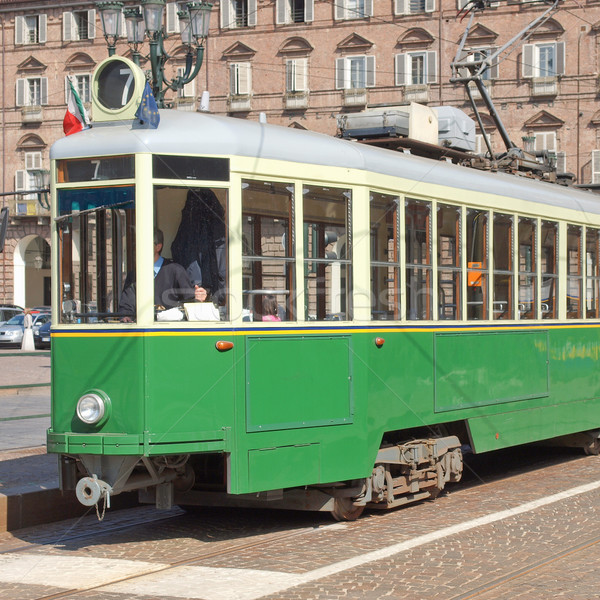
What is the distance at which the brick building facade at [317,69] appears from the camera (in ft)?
153

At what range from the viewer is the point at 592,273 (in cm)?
1301

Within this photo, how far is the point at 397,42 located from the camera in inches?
1907

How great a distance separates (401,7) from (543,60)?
6.08 metres

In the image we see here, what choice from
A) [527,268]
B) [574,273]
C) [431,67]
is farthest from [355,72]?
[527,268]

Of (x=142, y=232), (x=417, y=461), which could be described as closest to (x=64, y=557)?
(x=142, y=232)

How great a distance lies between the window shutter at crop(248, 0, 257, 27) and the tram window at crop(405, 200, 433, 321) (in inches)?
1631

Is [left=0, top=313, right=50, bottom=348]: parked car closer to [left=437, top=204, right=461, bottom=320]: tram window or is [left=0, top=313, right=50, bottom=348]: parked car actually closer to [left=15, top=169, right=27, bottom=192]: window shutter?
[left=15, top=169, right=27, bottom=192]: window shutter

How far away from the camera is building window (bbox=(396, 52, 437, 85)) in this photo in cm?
4769

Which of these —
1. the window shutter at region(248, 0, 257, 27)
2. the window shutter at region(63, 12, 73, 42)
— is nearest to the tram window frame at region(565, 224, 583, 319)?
the window shutter at region(248, 0, 257, 27)

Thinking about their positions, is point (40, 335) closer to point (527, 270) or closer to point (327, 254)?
point (527, 270)

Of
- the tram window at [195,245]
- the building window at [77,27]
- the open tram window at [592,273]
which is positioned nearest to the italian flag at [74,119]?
the tram window at [195,245]

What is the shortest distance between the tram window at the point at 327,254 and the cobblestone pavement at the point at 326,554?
1661mm

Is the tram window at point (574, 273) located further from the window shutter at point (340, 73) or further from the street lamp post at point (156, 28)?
the window shutter at point (340, 73)

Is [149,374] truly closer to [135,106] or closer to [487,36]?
[135,106]
